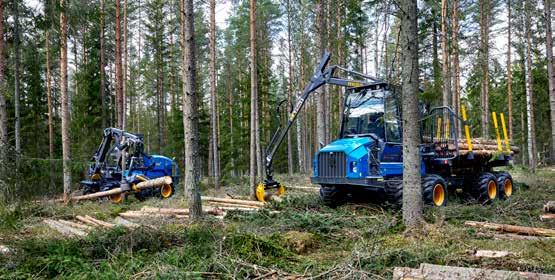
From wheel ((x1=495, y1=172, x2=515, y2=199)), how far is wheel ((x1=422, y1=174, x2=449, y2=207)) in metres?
2.86

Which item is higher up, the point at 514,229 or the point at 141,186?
the point at 141,186

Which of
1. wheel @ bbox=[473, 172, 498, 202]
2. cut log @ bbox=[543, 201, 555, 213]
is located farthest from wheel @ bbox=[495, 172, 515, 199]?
cut log @ bbox=[543, 201, 555, 213]

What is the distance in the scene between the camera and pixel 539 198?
33.7 feet

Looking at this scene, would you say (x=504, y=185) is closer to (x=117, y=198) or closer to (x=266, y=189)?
(x=266, y=189)

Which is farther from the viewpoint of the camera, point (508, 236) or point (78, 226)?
point (78, 226)

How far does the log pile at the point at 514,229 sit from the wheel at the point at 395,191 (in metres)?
1.74

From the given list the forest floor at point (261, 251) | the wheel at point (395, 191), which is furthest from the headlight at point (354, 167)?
the forest floor at point (261, 251)

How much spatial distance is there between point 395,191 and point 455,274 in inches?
196

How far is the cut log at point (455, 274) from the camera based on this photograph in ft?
13.4

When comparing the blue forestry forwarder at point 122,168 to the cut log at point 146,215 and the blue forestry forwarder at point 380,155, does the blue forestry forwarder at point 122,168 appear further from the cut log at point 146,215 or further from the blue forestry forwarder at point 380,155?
the blue forestry forwarder at point 380,155

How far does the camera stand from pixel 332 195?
33.9ft

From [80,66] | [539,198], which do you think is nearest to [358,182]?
[539,198]

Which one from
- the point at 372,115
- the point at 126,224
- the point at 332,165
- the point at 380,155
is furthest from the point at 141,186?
the point at 380,155

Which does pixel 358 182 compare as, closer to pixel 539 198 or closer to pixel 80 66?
pixel 539 198
